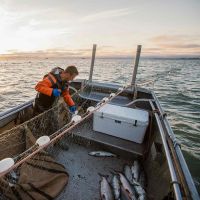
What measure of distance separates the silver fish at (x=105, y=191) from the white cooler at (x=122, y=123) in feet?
4.61

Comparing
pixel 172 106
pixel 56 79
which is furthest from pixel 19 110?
pixel 172 106

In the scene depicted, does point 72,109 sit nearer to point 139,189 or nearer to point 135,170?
point 135,170

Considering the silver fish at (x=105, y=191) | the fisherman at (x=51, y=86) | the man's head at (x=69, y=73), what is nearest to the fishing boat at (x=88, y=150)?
the silver fish at (x=105, y=191)

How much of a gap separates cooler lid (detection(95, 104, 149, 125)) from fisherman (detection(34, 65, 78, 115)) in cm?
119

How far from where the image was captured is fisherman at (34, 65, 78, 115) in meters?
4.53

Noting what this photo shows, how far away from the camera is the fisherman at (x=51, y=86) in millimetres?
4531

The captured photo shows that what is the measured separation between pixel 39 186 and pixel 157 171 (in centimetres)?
218

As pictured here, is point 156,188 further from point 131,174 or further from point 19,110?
point 19,110

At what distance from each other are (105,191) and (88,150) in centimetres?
144

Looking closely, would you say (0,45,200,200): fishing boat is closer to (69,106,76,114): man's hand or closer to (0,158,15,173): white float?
(69,106,76,114): man's hand

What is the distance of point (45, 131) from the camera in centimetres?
497

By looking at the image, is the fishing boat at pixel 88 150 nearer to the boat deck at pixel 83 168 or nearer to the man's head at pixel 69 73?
the boat deck at pixel 83 168

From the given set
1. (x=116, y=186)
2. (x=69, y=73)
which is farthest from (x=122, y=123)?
(x=69, y=73)

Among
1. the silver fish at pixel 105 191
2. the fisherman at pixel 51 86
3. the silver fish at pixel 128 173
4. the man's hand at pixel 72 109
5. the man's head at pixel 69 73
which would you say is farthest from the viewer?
the man's hand at pixel 72 109
